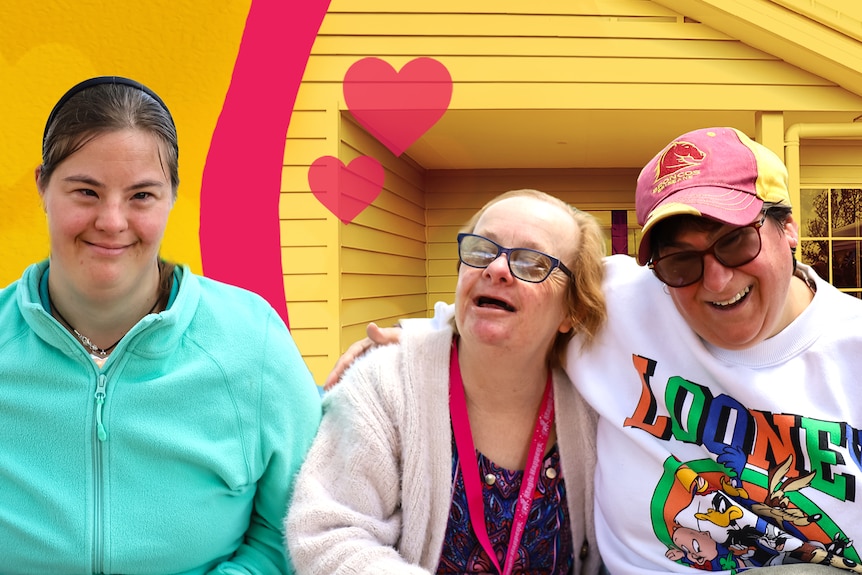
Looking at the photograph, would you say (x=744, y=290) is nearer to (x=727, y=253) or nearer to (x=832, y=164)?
(x=727, y=253)

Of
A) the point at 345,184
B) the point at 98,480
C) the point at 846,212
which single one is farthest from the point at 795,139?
the point at 98,480

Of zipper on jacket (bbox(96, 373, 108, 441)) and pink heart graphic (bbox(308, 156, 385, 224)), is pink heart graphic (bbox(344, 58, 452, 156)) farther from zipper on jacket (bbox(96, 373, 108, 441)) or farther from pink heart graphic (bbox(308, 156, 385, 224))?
zipper on jacket (bbox(96, 373, 108, 441))

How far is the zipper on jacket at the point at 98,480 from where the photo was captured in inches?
66.4

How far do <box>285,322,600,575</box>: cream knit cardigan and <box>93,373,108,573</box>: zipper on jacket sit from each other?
446 mm

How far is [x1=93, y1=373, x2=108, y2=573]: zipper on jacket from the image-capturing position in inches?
66.4

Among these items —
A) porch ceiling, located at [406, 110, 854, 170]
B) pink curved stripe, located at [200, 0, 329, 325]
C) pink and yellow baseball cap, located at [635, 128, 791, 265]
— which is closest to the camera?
pink and yellow baseball cap, located at [635, 128, 791, 265]

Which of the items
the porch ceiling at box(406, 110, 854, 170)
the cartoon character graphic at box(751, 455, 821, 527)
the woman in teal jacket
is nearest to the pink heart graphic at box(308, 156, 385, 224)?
the porch ceiling at box(406, 110, 854, 170)

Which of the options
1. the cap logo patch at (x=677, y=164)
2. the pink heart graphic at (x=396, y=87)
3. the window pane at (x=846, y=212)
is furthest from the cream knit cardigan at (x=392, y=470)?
the window pane at (x=846, y=212)

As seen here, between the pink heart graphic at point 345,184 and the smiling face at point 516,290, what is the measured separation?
3.10 meters

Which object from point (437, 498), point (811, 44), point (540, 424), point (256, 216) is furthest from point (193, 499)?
point (811, 44)

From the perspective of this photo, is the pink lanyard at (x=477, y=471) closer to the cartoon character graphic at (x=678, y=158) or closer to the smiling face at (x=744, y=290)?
the smiling face at (x=744, y=290)

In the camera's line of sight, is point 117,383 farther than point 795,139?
No

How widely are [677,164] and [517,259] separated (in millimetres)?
468

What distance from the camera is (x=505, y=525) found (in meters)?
1.96
